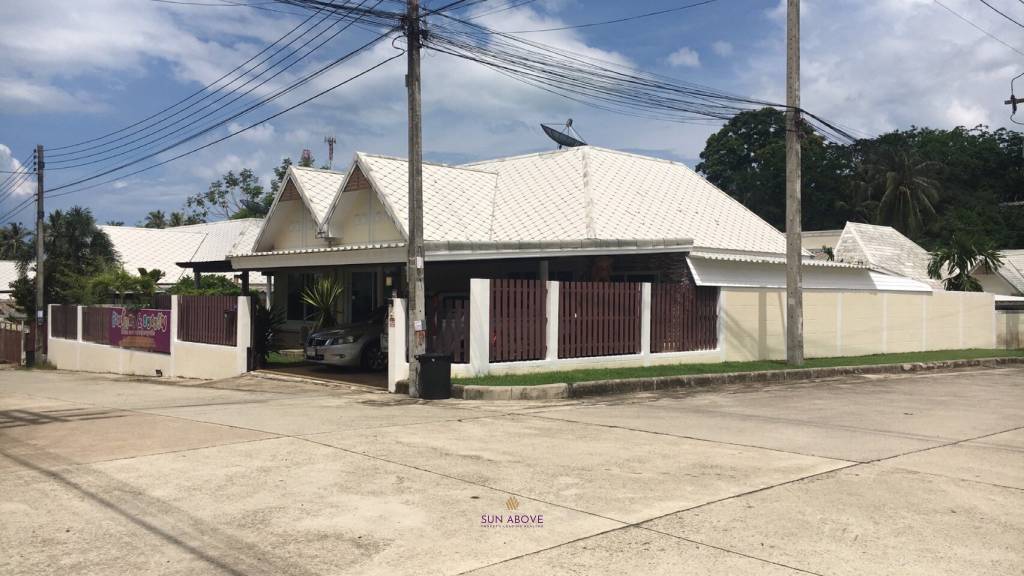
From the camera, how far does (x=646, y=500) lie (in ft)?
22.4

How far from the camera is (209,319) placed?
21.0 metres

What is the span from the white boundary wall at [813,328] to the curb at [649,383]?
4.00 ft

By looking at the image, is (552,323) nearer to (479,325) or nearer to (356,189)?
(479,325)

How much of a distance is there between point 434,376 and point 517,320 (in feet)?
7.41

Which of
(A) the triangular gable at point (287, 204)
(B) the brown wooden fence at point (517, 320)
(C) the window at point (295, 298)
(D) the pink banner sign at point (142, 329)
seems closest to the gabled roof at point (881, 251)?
(C) the window at point (295, 298)

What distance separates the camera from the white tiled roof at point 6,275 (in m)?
52.3

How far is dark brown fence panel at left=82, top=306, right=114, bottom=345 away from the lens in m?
26.5

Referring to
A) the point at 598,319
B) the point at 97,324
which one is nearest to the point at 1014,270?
the point at 598,319

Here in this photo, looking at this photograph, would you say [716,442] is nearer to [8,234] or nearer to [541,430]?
[541,430]

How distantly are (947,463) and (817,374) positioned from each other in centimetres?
1098

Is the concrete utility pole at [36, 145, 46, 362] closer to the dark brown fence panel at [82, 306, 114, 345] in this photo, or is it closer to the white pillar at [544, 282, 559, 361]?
the dark brown fence panel at [82, 306, 114, 345]

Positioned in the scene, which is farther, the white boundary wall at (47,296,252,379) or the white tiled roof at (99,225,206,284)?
the white tiled roof at (99,225,206,284)

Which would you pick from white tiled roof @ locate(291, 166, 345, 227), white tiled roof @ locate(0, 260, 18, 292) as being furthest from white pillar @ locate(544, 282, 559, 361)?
white tiled roof @ locate(0, 260, 18, 292)

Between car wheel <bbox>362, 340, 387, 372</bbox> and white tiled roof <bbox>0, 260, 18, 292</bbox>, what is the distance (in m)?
42.4
